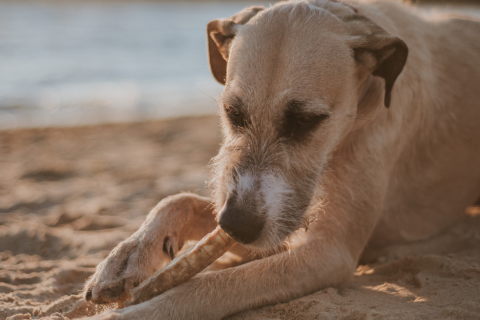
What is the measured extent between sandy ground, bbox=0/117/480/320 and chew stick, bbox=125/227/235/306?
1.13 feet

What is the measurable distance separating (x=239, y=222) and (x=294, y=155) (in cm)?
59

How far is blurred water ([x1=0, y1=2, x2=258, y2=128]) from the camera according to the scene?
9906 mm

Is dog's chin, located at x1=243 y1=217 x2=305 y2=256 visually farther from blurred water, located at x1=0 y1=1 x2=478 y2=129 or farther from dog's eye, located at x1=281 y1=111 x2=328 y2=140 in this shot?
blurred water, located at x1=0 y1=1 x2=478 y2=129

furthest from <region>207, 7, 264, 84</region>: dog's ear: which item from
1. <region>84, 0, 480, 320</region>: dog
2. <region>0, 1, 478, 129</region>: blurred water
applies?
<region>0, 1, 478, 129</region>: blurred water

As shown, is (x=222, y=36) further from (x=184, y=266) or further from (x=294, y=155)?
(x=184, y=266)

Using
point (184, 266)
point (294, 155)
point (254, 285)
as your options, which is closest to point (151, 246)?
point (184, 266)

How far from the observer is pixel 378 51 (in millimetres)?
2877

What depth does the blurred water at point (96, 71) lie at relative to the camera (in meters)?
9.89

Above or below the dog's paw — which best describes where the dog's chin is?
above

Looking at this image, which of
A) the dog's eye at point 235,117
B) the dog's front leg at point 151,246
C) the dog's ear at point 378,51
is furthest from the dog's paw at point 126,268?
the dog's ear at point 378,51

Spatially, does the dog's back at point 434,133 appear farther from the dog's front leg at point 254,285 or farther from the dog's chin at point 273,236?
the dog's chin at point 273,236

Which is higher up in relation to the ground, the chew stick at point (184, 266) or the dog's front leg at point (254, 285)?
the chew stick at point (184, 266)

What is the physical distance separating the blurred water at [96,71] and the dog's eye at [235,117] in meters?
1.77

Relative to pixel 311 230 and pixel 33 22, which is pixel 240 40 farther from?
pixel 33 22
